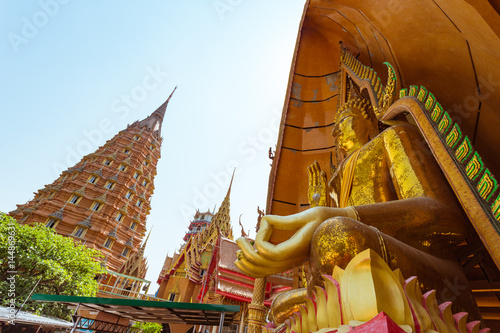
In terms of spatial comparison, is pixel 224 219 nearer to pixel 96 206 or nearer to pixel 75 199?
pixel 96 206

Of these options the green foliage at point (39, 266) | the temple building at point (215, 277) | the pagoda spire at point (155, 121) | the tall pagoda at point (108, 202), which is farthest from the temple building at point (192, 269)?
the pagoda spire at point (155, 121)

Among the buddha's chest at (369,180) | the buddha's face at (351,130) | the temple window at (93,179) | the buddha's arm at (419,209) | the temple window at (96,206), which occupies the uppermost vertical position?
the temple window at (93,179)

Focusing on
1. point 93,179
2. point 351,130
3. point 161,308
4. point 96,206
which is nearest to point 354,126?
point 351,130

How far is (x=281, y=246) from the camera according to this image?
0.90 m

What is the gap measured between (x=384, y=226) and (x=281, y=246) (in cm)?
47

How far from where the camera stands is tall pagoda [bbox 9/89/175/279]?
15469 millimetres

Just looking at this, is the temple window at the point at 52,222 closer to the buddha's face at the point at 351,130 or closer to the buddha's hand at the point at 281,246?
the buddha's face at the point at 351,130

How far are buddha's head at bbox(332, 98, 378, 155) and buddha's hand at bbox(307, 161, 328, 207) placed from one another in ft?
0.92

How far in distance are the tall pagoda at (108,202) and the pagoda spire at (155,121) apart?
6.61 ft

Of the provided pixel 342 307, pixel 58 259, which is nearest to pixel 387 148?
pixel 342 307

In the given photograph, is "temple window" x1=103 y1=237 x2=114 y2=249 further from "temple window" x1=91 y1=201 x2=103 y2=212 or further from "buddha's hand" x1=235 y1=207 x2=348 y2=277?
"buddha's hand" x1=235 y1=207 x2=348 y2=277

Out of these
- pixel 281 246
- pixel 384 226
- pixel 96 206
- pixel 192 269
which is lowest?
pixel 281 246

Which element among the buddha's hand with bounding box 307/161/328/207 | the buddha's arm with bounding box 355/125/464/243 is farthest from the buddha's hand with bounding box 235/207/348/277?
the buddha's hand with bounding box 307/161/328/207

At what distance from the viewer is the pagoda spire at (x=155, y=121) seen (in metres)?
23.9
